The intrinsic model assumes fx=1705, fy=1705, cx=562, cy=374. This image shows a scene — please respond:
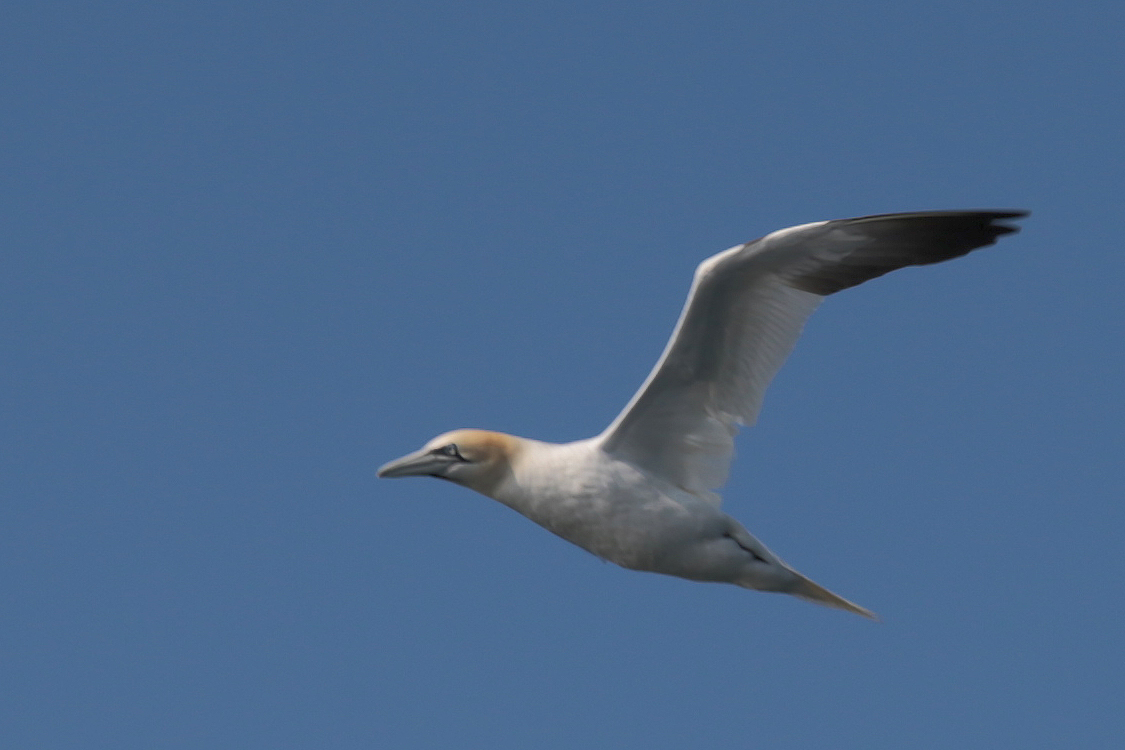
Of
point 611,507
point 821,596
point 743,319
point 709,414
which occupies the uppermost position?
point 743,319

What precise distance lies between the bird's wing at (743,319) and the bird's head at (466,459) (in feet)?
2.72

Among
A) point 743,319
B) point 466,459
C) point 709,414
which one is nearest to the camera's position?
point 743,319

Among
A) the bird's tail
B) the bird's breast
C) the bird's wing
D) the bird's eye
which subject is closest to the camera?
the bird's wing

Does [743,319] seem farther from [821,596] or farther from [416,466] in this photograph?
[416,466]

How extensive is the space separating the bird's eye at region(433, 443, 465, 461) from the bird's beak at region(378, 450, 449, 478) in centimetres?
3

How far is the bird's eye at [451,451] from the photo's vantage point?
12.9 m

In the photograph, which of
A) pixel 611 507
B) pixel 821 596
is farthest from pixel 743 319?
pixel 821 596

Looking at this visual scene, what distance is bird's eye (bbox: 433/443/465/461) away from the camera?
12.9m

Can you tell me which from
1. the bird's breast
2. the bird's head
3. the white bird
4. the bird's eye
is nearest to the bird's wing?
the white bird

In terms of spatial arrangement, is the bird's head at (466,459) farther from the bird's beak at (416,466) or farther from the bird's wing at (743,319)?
the bird's wing at (743,319)

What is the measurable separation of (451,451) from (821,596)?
301 cm

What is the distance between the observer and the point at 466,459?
12859 mm

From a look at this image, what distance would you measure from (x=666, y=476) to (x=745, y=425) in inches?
27.4

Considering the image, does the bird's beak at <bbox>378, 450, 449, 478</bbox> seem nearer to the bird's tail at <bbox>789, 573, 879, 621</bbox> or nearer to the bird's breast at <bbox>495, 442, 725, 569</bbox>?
the bird's breast at <bbox>495, 442, 725, 569</bbox>
